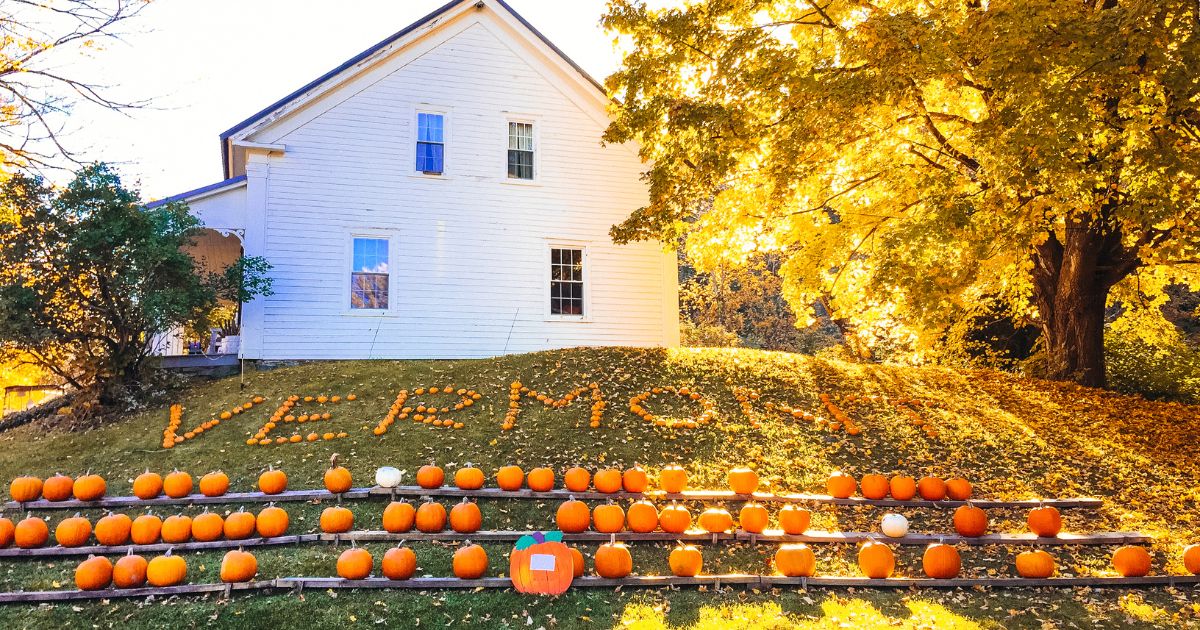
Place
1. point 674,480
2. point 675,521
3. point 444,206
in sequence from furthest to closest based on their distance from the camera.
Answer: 1. point 444,206
2. point 674,480
3. point 675,521

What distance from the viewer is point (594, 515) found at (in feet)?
22.6

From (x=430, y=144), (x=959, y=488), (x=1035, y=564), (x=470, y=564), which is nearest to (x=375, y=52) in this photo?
(x=430, y=144)

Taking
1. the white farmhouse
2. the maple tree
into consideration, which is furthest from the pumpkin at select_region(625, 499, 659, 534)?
the white farmhouse

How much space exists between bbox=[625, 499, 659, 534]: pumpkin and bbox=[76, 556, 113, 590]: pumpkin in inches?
168

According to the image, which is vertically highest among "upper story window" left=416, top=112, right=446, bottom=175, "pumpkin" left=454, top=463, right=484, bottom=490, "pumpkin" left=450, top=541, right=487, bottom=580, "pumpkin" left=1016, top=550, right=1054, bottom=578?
"upper story window" left=416, top=112, right=446, bottom=175

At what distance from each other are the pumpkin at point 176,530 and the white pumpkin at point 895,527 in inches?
250

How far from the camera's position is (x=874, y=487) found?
25.5ft

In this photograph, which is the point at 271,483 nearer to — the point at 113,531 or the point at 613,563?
the point at 113,531

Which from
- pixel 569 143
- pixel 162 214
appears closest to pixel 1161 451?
pixel 569 143

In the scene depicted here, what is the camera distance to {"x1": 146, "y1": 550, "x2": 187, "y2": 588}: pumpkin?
18.7 feet

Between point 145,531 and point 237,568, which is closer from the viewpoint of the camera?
point 237,568

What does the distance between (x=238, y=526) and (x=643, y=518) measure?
11.9ft

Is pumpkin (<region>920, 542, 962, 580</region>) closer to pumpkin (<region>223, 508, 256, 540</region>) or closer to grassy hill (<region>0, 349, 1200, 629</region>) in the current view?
grassy hill (<region>0, 349, 1200, 629</region>)

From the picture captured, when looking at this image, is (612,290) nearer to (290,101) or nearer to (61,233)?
(290,101)
